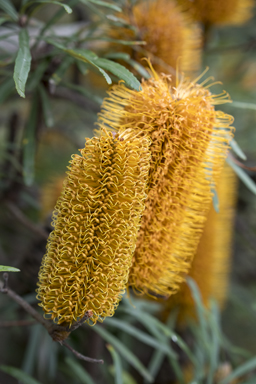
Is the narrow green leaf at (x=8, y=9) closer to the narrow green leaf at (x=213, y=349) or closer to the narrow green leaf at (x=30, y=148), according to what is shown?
the narrow green leaf at (x=30, y=148)

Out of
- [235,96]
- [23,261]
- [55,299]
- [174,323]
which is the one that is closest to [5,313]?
[23,261]

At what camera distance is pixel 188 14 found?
117cm

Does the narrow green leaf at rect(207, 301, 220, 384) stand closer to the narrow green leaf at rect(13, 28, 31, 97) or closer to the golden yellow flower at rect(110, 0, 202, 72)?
the golden yellow flower at rect(110, 0, 202, 72)

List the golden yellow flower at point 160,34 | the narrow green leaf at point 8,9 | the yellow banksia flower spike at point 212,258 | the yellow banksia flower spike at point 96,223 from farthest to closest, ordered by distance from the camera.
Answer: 1. the yellow banksia flower spike at point 212,258
2. the golden yellow flower at point 160,34
3. the narrow green leaf at point 8,9
4. the yellow banksia flower spike at point 96,223

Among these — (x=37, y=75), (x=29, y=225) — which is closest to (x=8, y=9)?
(x=37, y=75)

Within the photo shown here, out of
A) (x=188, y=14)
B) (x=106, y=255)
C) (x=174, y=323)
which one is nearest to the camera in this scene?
(x=106, y=255)

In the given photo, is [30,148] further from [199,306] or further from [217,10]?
[217,10]

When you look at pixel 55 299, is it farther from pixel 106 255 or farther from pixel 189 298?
pixel 189 298

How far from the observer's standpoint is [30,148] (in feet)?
3.07

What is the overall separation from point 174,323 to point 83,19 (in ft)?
4.32

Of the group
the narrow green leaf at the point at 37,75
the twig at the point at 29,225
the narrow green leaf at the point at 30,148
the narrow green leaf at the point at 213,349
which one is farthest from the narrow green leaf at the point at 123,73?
the narrow green leaf at the point at 213,349

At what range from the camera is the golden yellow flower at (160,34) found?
939 millimetres

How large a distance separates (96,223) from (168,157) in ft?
0.52

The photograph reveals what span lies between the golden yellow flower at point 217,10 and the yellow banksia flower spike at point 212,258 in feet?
1.73
